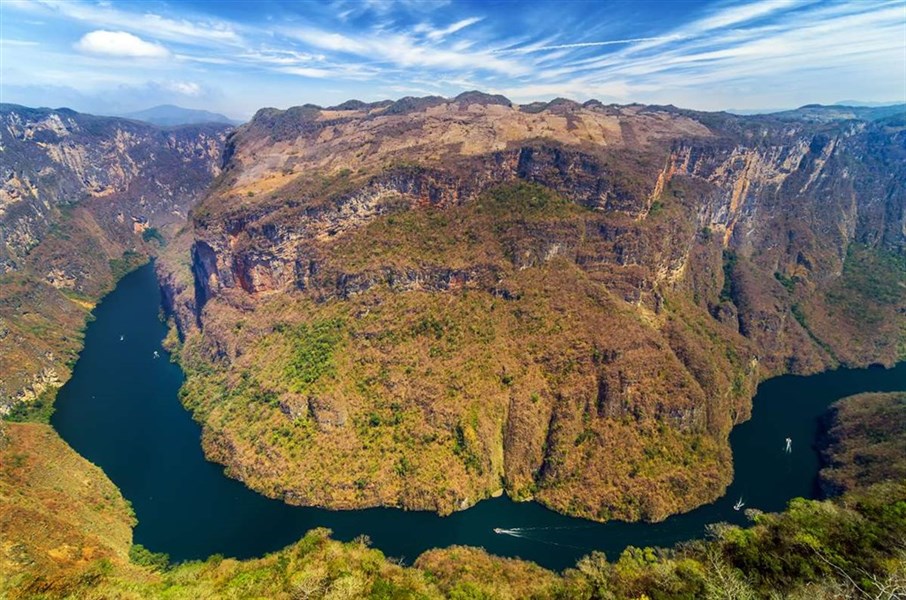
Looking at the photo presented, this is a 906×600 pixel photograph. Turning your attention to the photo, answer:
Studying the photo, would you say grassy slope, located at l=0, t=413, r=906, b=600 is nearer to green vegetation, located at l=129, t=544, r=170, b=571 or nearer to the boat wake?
green vegetation, located at l=129, t=544, r=170, b=571

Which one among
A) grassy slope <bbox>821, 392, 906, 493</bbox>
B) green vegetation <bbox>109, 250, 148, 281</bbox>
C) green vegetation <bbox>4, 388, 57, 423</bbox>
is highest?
green vegetation <bbox>109, 250, 148, 281</bbox>

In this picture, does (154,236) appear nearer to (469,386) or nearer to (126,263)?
(126,263)

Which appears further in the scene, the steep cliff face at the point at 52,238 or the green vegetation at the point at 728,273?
the green vegetation at the point at 728,273

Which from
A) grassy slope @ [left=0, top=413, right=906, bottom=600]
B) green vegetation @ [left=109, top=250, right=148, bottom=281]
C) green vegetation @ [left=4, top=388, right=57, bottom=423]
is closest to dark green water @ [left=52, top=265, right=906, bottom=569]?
green vegetation @ [left=4, top=388, right=57, bottom=423]

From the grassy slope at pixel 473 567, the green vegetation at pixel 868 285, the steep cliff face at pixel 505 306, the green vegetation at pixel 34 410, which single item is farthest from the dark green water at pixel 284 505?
the green vegetation at pixel 868 285

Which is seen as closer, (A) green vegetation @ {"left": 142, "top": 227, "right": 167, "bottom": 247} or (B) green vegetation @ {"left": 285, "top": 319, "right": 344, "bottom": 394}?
(B) green vegetation @ {"left": 285, "top": 319, "right": 344, "bottom": 394}

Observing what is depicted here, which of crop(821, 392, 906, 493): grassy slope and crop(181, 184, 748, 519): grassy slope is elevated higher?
crop(181, 184, 748, 519): grassy slope

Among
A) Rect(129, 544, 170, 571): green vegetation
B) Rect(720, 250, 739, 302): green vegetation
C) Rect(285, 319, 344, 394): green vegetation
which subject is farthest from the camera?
Rect(720, 250, 739, 302): green vegetation

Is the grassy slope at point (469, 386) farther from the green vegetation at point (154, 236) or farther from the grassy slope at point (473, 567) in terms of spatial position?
the green vegetation at point (154, 236)
